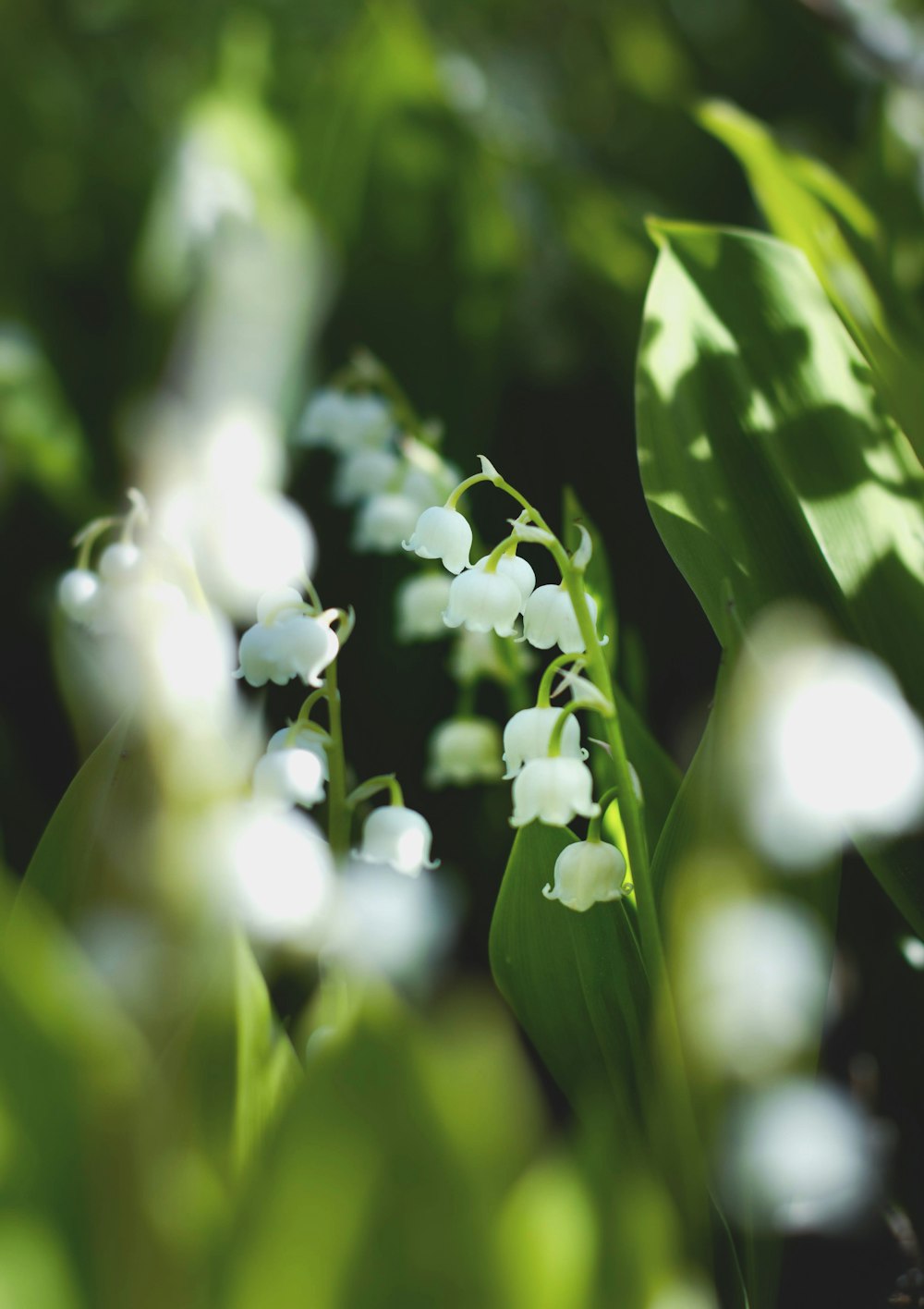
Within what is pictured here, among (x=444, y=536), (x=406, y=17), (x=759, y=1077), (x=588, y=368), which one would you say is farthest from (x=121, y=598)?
(x=406, y=17)

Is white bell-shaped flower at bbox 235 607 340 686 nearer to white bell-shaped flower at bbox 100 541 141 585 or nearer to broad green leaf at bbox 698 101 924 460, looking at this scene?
white bell-shaped flower at bbox 100 541 141 585

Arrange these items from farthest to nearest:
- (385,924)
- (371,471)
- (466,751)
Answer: (371,471)
(466,751)
(385,924)

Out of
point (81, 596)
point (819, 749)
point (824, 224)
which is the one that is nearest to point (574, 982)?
A: point (819, 749)

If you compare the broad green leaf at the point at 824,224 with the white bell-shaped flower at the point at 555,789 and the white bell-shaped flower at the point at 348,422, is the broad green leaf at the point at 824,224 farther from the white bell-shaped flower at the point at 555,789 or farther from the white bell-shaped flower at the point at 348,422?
the white bell-shaped flower at the point at 555,789

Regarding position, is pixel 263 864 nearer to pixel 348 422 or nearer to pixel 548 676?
pixel 548 676

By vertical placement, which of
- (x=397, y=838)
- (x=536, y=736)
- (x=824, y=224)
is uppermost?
(x=824, y=224)

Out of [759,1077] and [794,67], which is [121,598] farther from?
[794,67]

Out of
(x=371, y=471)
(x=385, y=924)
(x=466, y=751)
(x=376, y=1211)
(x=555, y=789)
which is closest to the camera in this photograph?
(x=376, y=1211)
